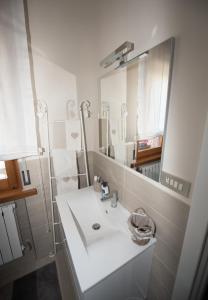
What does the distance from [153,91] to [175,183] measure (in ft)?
1.86

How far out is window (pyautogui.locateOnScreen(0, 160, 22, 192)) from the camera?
139cm

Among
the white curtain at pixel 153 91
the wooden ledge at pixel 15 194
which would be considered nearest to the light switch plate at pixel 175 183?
the white curtain at pixel 153 91

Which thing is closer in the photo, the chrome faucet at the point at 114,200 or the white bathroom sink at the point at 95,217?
the white bathroom sink at the point at 95,217

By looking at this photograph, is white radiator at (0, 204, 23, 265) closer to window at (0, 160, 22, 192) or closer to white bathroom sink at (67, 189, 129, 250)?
window at (0, 160, 22, 192)

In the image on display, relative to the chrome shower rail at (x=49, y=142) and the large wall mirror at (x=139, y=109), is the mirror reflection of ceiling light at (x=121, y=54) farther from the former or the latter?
the chrome shower rail at (x=49, y=142)

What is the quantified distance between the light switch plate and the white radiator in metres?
1.38

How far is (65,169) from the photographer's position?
1.53 meters

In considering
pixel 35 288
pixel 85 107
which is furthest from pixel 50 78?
pixel 35 288

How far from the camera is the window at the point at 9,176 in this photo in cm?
139

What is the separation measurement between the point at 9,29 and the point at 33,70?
0.28 metres

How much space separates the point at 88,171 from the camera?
1.75 metres

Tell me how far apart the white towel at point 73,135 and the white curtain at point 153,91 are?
0.66 meters

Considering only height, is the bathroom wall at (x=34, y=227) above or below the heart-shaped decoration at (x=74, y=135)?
below

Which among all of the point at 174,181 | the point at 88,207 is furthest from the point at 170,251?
the point at 88,207
